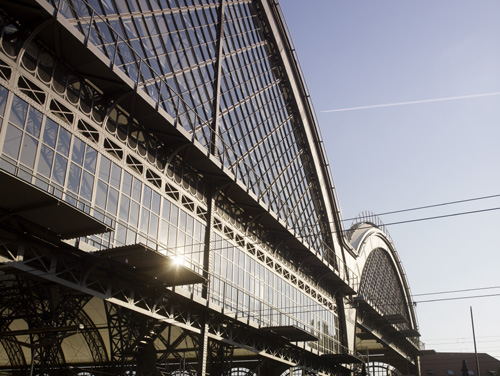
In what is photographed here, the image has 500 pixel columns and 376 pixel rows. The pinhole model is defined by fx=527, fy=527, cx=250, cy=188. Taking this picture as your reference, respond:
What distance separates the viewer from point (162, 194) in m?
27.2

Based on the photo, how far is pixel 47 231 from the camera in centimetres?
1970

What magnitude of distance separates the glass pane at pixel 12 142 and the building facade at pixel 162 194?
0.05m

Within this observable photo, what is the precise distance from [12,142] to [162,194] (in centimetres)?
982

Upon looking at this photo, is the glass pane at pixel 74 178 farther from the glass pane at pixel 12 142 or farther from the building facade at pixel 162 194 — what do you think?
the glass pane at pixel 12 142

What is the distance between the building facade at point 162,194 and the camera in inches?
774

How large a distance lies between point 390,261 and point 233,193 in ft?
175

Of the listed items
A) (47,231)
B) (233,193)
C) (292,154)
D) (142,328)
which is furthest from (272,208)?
(47,231)

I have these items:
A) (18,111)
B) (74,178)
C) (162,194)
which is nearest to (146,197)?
(162,194)

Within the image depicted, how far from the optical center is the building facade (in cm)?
1967

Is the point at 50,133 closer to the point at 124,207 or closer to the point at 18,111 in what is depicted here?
the point at 18,111

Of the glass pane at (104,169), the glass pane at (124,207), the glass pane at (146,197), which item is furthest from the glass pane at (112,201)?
the glass pane at (146,197)

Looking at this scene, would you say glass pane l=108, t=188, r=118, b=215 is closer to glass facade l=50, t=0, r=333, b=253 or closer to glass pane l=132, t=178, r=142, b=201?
glass pane l=132, t=178, r=142, b=201

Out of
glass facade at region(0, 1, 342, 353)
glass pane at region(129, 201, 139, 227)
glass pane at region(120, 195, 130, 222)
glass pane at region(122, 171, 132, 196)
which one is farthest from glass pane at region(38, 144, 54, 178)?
glass pane at region(129, 201, 139, 227)

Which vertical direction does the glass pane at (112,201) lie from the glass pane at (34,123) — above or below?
below
